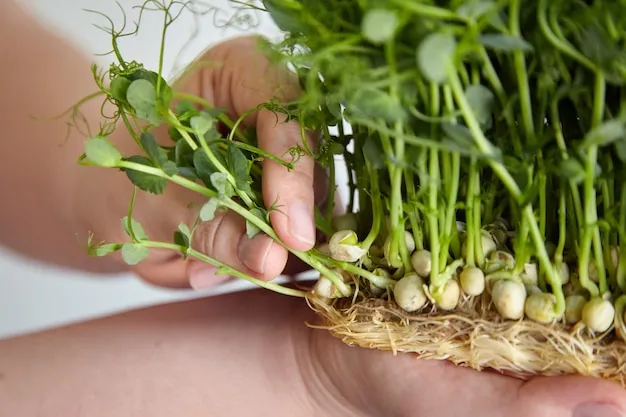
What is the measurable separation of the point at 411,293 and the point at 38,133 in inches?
16.1

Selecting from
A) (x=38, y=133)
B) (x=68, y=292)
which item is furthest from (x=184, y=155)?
(x=68, y=292)

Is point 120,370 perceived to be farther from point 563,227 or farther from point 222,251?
point 563,227

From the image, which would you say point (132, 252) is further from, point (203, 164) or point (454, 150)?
point (454, 150)

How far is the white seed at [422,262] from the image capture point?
29cm

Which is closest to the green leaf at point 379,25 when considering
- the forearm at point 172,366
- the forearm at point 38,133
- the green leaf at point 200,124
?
the green leaf at point 200,124

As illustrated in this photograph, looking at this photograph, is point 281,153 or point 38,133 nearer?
point 281,153

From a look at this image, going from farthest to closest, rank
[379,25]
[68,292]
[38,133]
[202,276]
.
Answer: [68,292] < [38,133] < [202,276] < [379,25]

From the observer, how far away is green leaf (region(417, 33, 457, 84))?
200 mm

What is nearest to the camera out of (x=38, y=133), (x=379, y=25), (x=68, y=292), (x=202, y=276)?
(x=379, y=25)

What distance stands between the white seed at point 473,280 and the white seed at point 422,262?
0.02 m

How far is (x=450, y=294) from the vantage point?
0.95ft

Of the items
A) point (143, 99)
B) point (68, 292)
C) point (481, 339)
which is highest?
point (143, 99)

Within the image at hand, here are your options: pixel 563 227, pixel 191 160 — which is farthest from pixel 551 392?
pixel 191 160

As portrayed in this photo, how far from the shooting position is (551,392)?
0.95ft
